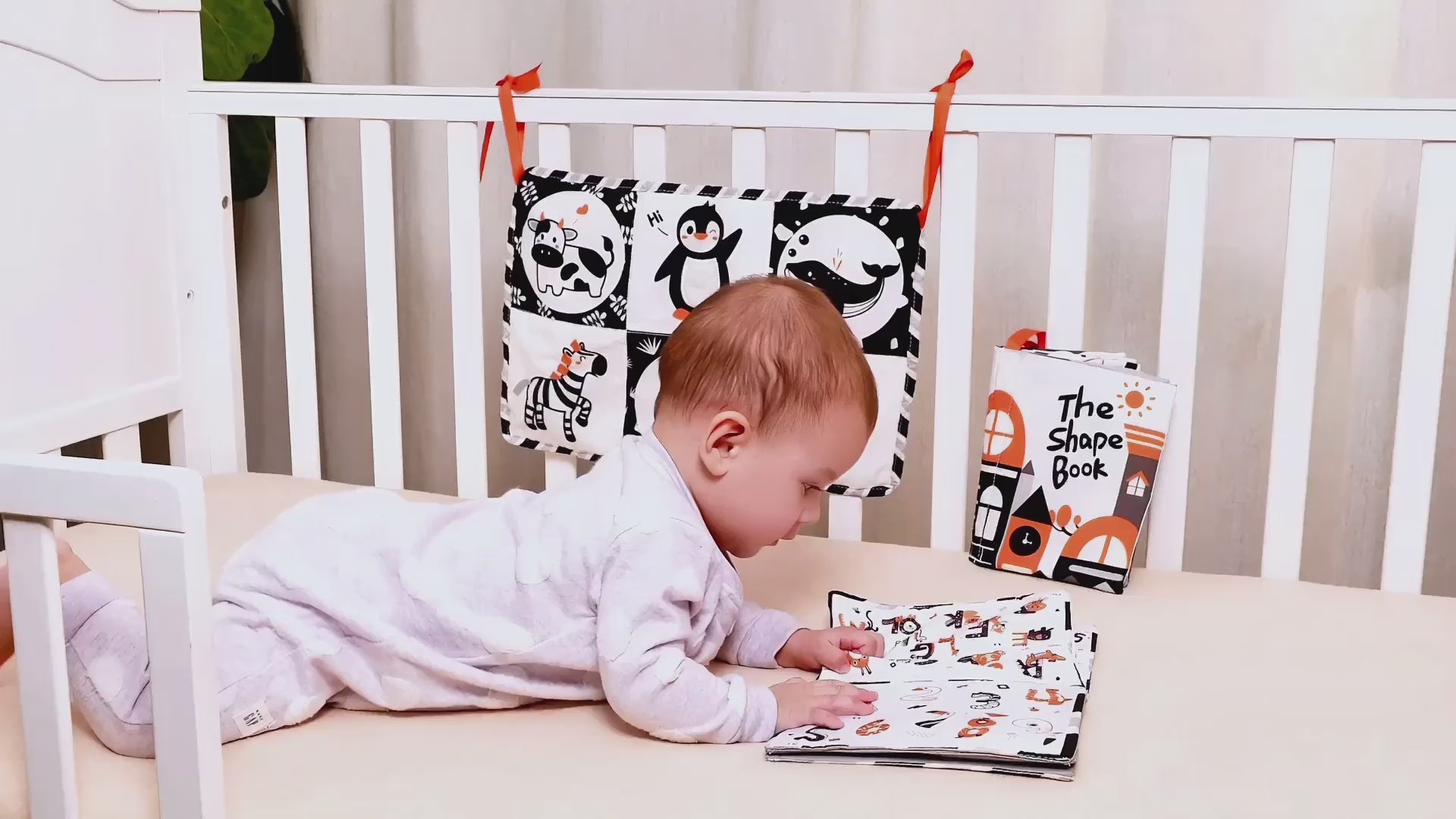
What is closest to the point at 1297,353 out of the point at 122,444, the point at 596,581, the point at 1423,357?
the point at 1423,357

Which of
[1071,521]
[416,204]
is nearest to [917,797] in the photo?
[1071,521]

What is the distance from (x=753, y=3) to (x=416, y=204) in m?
0.50

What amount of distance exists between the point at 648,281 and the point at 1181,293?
19.4 inches

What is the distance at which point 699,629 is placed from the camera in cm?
94

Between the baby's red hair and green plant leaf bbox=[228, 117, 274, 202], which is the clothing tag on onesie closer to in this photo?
the baby's red hair

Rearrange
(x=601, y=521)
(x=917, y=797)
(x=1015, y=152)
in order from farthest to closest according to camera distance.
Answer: (x=1015, y=152) < (x=601, y=521) < (x=917, y=797)

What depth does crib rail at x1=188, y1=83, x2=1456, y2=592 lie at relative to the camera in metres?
1.15

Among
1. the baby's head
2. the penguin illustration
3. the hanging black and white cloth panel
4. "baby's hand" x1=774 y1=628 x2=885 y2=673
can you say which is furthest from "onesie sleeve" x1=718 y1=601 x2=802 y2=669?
the penguin illustration

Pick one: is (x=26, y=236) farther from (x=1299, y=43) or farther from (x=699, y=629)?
(x=1299, y=43)

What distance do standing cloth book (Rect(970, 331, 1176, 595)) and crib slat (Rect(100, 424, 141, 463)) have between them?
856mm

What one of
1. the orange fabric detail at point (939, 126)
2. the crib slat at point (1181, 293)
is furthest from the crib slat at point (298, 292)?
the crib slat at point (1181, 293)

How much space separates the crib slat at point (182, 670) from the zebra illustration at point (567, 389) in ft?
2.10

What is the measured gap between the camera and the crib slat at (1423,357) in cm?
114

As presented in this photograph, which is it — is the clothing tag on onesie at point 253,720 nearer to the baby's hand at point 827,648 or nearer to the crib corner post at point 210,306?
the baby's hand at point 827,648
